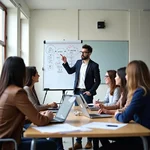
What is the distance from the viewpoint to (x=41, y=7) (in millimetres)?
5961

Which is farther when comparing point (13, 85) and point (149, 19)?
point (149, 19)

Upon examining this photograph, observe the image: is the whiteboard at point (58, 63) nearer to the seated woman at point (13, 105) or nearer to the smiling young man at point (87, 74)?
the smiling young man at point (87, 74)

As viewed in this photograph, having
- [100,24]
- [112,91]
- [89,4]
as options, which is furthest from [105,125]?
[100,24]

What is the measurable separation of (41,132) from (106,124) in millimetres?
534

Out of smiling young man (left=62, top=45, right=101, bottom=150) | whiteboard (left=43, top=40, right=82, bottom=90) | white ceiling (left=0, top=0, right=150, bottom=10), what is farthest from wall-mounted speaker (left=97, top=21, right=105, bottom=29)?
smiling young man (left=62, top=45, right=101, bottom=150)

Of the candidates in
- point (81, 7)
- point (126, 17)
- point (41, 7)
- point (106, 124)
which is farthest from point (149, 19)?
point (106, 124)

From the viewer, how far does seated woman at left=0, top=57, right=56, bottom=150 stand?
1.74 m

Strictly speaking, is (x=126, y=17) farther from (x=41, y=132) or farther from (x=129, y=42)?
(x=41, y=132)

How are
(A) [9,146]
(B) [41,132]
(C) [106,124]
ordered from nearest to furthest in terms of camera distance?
(B) [41,132], (A) [9,146], (C) [106,124]

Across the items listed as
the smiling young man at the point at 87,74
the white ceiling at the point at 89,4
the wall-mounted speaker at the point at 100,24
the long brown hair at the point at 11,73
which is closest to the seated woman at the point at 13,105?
the long brown hair at the point at 11,73

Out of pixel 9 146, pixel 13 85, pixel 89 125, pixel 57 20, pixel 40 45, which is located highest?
pixel 57 20

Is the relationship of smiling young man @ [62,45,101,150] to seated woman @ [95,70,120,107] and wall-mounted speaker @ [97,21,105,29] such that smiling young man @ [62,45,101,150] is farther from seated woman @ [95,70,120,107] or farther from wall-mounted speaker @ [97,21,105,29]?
wall-mounted speaker @ [97,21,105,29]

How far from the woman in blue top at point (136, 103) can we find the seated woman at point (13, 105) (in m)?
0.61

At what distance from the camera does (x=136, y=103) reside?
6.15ft
